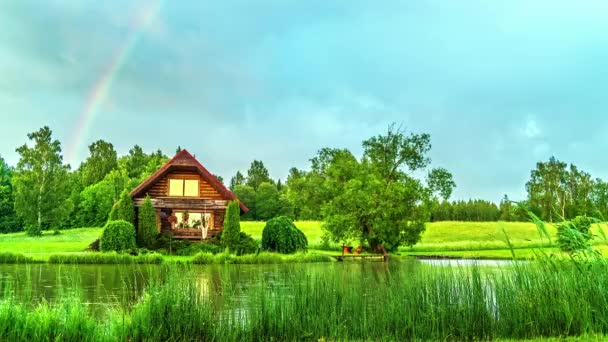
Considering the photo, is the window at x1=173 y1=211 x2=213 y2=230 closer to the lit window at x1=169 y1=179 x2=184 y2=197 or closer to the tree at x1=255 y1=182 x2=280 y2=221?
the lit window at x1=169 y1=179 x2=184 y2=197

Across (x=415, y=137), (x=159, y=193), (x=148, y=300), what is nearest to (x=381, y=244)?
(x=415, y=137)

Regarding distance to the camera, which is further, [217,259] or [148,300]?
[217,259]

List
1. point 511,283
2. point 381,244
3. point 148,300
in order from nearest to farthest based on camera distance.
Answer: point 148,300, point 511,283, point 381,244

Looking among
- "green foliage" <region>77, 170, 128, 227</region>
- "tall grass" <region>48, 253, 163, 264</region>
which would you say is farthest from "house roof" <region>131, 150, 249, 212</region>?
"green foliage" <region>77, 170, 128, 227</region>

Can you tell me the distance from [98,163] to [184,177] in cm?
4793

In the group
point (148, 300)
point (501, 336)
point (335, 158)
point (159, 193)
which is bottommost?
point (501, 336)

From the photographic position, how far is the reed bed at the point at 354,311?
6.77m

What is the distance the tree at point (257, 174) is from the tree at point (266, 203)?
741 inches

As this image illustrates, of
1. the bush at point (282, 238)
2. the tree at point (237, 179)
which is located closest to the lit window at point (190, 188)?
the bush at point (282, 238)

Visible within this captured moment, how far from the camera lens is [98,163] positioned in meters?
74.2

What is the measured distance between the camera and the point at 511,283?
8.29 metres

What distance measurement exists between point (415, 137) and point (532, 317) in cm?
2942

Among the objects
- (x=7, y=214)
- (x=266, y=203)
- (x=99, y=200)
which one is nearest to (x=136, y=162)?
(x=99, y=200)

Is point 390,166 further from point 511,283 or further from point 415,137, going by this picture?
point 511,283
